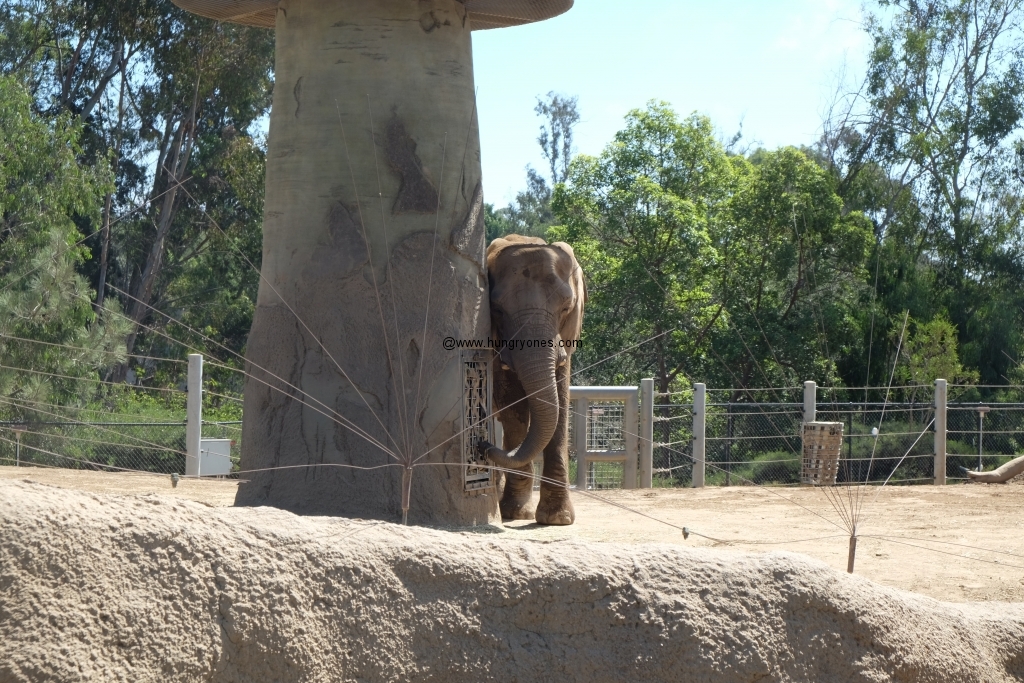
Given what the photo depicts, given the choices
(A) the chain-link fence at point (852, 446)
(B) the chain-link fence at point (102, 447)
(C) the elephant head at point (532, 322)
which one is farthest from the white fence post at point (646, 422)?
(C) the elephant head at point (532, 322)

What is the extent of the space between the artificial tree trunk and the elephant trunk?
2.27 feet

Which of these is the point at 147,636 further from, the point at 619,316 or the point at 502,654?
the point at 619,316

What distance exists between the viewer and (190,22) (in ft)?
83.5

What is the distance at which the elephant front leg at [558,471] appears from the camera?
8.42 metres

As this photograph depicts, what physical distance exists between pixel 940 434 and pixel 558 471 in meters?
7.35

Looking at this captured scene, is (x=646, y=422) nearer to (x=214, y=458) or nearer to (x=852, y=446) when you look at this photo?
(x=214, y=458)

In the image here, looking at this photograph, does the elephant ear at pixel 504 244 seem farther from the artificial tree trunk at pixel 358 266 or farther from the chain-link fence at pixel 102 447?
the chain-link fence at pixel 102 447

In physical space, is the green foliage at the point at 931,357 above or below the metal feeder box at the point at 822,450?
above

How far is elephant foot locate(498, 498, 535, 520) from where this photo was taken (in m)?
8.61

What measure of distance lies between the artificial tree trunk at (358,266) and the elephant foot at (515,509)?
157 centimetres

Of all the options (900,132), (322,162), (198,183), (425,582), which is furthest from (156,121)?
(425,582)

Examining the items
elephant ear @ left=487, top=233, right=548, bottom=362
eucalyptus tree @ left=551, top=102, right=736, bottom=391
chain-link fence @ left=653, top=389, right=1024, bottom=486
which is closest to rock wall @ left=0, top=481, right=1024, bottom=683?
elephant ear @ left=487, top=233, right=548, bottom=362

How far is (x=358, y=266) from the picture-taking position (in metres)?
6.75

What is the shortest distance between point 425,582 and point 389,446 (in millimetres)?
3093
